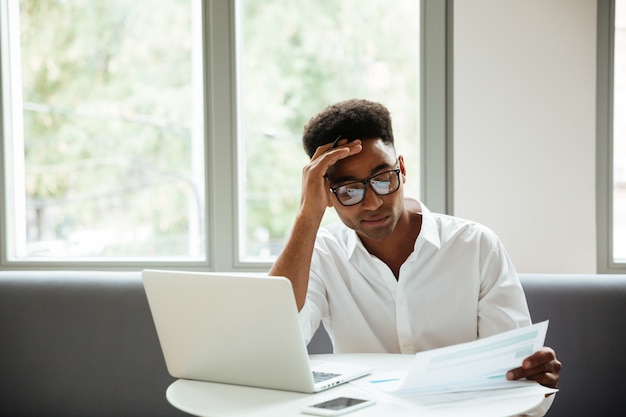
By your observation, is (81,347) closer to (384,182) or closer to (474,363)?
(384,182)

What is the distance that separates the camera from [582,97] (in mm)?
2588

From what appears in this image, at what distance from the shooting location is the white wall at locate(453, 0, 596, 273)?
2588 mm

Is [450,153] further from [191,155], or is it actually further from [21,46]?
[21,46]

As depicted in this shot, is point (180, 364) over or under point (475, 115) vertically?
under

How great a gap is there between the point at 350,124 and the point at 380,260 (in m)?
0.38

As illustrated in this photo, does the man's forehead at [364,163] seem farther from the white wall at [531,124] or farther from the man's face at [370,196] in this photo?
the white wall at [531,124]

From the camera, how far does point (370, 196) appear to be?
1778mm

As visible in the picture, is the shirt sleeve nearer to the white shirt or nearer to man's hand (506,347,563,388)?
the white shirt

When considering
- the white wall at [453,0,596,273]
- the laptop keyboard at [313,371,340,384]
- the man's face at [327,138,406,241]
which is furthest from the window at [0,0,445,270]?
the laptop keyboard at [313,371,340,384]

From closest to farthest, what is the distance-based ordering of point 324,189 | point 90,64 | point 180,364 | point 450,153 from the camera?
1. point 180,364
2. point 324,189
3. point 450,153
4. point 90,64

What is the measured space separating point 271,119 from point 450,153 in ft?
3.06

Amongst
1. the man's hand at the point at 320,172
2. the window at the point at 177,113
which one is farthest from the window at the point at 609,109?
the man's hand at the point at 320,172

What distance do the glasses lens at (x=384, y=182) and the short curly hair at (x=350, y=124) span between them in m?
0.12

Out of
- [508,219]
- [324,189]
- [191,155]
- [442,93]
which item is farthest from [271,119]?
[324,189]
